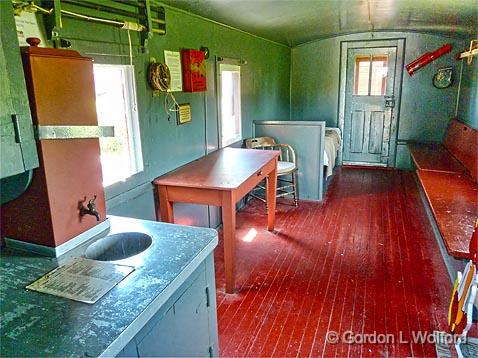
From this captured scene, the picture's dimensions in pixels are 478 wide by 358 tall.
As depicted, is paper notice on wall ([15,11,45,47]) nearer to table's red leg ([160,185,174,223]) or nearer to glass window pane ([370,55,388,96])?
table's red leg ([160,185,174,223])

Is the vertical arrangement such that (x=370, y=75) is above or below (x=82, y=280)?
above

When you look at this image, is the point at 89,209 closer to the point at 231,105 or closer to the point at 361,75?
the point at 231,105

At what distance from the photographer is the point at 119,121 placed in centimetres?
222

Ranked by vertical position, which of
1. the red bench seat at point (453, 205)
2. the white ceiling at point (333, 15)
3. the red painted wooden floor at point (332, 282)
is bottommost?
the red painted wooden floor at point (332, 282)

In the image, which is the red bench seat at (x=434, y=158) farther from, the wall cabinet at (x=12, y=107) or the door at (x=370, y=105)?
the wall cabinet at (x=12, y=107)

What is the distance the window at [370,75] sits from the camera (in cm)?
563

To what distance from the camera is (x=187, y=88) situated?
9.07 ft

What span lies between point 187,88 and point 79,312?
2074 millimetres

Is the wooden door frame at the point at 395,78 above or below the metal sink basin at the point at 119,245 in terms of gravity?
above

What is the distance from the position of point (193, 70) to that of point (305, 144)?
1866mm

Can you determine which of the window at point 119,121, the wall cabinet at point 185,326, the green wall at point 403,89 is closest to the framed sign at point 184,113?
the window at point 119,121

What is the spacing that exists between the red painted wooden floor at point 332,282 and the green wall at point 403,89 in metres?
2.00

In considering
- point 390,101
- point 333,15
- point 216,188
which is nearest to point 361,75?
point 390,101

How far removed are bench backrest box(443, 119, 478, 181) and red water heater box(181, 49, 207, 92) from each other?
96.2 inches
